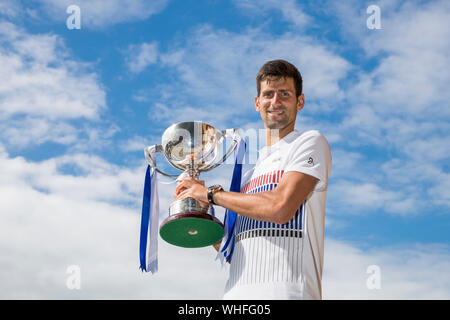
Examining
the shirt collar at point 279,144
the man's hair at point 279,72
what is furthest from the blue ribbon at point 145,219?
the man's hair at point 279,72

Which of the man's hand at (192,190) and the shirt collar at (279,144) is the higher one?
the shirt collar at (279,144)

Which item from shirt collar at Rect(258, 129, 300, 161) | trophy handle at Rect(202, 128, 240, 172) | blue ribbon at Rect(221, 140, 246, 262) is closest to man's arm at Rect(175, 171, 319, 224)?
blue ribbon at Rect(221, 140, 246, 262)

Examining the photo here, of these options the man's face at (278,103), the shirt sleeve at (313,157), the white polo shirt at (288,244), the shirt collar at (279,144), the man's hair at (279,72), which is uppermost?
the man's hair at (279,72)

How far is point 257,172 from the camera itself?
5445 millimetres

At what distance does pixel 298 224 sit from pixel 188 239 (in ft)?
4.15

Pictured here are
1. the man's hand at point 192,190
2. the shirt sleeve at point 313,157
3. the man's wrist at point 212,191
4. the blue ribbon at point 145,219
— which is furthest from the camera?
the blue ribbon at point 145,219

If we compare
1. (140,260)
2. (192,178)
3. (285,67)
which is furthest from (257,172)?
(140,260)

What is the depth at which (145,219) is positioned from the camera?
6098 mm

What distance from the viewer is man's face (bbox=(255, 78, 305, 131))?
539cm

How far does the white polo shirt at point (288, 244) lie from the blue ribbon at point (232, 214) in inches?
5.7

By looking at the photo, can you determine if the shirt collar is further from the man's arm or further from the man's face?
the man's arm

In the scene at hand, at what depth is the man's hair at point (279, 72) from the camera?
5.45m

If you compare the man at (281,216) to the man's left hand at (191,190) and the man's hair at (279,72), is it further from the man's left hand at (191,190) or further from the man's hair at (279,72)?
the man's hair at (279,72)
